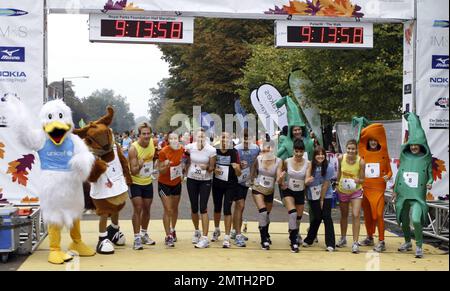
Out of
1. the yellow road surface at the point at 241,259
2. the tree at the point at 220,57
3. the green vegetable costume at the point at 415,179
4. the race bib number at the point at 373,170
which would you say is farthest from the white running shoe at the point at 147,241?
the tree at the point at 220,57

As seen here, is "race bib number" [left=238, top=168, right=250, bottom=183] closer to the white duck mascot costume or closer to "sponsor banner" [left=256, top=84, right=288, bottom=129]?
the white duck mascot costume

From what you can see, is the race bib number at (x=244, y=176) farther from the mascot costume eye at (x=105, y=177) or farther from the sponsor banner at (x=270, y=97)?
the sponsor banner at (x=270, y=97)

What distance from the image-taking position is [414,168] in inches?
357

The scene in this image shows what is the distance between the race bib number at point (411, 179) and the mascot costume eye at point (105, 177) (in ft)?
14.0

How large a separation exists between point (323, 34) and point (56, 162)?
525 centimetres

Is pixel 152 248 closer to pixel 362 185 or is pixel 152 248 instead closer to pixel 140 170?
pixel 140 170

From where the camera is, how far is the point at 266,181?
9.36m

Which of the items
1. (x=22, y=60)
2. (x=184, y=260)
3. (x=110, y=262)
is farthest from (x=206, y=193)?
(x=22, y=60)

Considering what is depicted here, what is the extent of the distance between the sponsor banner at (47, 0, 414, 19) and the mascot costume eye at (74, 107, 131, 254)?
2.20 metres

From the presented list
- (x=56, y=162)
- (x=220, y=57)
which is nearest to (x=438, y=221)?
(x=56, y=162)

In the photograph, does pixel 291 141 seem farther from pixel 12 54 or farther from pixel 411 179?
pixel 12 54

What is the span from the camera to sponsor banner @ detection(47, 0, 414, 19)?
10.0 metres

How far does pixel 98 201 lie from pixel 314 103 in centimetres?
1120

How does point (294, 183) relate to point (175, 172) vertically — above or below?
below
